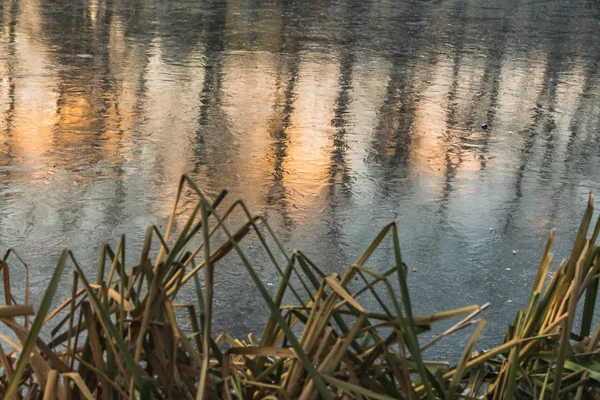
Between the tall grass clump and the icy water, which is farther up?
the tall grass clump

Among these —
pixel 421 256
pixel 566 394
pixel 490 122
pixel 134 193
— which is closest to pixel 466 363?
pixel 566 394

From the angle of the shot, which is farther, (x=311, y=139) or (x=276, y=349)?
(x=311, y=139)

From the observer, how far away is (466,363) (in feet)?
4.54

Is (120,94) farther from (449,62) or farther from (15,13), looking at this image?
(15,13)

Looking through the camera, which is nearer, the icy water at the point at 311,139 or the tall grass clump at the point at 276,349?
the tall grass clump at the point at 276,349

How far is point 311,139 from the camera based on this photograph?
21.3ft

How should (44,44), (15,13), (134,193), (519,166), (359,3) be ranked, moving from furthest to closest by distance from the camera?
(359,3), (15,13), (44,44), (519,166), (134,193)

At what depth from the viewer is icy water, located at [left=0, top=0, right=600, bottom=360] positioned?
4512 millimetres

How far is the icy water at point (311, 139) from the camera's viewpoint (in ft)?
14.8

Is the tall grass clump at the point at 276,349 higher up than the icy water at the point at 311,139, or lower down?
higher up

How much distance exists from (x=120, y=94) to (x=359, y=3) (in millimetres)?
8197

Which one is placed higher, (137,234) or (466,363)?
(466,363)

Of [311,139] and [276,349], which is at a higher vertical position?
[276,349]

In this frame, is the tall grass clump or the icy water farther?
the icy water
